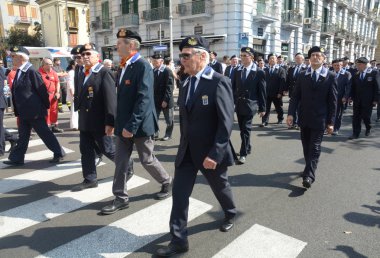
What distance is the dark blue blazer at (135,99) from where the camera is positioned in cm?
384

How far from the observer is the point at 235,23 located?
22734 millimetres

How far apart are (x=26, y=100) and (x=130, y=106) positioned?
2.92 meters

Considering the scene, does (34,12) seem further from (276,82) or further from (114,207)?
(114,207)

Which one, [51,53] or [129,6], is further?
[129,6]

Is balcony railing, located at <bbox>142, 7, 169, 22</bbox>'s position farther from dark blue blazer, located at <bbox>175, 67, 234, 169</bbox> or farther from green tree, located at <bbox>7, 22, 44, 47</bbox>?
green tree, located at <bbox>7, 22, 44, 47</bbox>

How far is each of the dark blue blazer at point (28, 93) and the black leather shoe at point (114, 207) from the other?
2.81 metres

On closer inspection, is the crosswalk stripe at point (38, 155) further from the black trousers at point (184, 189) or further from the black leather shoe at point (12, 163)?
the black trousers at point (184, 189)

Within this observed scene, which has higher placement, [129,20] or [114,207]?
[129,20]

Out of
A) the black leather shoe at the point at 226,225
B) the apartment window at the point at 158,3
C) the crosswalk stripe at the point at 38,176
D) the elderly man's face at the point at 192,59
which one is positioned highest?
the apartment window at the point at 158,3

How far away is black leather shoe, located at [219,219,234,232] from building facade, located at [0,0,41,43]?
50480 millimetres

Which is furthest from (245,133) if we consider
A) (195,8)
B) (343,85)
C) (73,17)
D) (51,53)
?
(73,17)

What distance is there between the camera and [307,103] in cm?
497

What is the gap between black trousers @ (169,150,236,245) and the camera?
315 cm

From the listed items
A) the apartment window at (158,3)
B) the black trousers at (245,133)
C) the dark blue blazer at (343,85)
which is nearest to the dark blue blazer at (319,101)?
the black trousers at (245,133)
